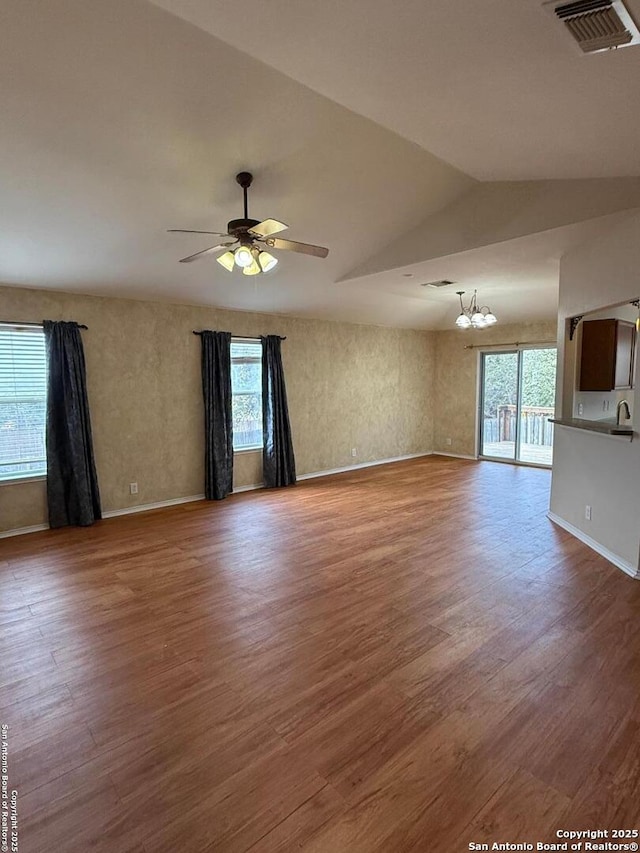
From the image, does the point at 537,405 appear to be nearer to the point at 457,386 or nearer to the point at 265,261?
the point at 457,386

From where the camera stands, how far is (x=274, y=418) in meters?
6.46

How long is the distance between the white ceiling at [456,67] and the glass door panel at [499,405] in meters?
5.41

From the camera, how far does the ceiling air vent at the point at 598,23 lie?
5.28 feet

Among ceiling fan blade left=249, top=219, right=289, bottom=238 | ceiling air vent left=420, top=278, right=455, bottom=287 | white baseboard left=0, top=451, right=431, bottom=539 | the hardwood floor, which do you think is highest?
ceiling air vent left=420, top=278, right=455, bottom=287

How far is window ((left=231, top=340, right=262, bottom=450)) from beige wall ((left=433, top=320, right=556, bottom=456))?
13.6 feet

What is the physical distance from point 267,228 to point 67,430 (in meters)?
3.34

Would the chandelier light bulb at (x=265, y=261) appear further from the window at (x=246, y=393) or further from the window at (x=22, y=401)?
the window at (x=246, y=393)

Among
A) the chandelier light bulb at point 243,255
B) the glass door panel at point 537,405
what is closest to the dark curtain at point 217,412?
the chandelier light bulb at point 243,255

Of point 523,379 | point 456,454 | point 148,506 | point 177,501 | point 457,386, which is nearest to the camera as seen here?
point 148,506

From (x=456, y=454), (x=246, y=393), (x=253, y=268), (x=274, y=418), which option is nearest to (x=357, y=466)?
(x=274, y=418)

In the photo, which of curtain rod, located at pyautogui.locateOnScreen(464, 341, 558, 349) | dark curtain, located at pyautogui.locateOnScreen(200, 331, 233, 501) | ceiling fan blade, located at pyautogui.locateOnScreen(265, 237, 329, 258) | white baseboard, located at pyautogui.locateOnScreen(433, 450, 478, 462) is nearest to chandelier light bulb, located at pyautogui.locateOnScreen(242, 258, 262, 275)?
ceiling fan blade, located at pyautogui.locateOnScreen(265, 237, 329, 258)

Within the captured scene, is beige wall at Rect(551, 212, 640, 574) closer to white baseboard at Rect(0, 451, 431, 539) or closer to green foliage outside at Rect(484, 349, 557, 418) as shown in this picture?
green foliage outside at Rect(484, 349, 557, 418)

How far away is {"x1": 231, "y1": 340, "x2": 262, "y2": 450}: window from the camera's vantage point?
6.35 m

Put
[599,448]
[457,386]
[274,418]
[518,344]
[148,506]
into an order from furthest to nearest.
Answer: [457,386] → [518,344] → [274,418] → [148,506] → [599,448]
